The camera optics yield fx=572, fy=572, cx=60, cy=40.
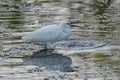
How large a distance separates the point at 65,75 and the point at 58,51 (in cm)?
234

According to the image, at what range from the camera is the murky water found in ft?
36.5

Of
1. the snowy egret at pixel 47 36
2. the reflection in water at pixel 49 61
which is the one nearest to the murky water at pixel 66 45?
the reflection in water at pixel 49 61

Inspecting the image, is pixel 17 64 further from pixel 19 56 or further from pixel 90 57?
pixel 90 57

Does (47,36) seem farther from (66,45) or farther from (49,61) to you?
(66,45)

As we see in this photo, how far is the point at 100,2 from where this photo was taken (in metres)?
Result: 22.3

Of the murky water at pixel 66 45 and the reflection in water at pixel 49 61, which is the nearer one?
the murky water at pixel 66 45

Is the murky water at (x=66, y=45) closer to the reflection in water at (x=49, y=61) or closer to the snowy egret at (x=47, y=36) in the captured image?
the reflection in water at (x=49, y=61)

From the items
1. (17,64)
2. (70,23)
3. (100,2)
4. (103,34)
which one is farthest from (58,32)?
(100,2)

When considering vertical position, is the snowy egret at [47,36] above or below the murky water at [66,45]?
above

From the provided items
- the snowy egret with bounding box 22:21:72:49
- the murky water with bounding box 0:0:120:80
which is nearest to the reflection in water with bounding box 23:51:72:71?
the murky water with bounding box 0:0:120:80

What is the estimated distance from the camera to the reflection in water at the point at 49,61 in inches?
459

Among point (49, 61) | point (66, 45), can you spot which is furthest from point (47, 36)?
point (66, 45)

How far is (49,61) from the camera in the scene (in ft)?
40.2

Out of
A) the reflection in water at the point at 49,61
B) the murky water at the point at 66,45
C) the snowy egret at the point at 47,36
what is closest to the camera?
the murky water at the point at 66,45
